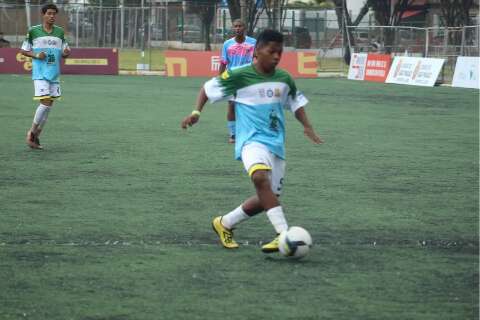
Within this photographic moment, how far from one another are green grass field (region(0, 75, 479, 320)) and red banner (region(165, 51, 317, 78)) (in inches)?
923

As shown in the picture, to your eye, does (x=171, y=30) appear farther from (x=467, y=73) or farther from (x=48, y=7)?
(x=48, y=7)

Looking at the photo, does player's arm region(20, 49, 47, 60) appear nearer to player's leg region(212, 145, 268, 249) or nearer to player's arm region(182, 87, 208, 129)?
player's arm region(182, 87, 208, 129)

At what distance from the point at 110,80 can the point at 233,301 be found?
31548 millimetres

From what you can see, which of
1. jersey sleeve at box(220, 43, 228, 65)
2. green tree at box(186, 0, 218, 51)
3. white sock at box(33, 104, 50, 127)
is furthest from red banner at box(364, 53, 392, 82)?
white sock at box(33, 104, 50, 127)

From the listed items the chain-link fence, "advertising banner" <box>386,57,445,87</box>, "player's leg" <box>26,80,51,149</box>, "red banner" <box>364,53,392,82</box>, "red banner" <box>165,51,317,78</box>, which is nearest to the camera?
"player's leg" <box>26,80,51,149</box>

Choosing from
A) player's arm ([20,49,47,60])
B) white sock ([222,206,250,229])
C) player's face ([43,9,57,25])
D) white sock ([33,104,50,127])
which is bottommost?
white sock ([33,104,50,127])

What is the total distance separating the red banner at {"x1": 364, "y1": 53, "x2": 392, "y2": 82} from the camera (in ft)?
123

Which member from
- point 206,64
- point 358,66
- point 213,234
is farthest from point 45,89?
point 206,64

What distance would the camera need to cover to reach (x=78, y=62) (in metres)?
41.2

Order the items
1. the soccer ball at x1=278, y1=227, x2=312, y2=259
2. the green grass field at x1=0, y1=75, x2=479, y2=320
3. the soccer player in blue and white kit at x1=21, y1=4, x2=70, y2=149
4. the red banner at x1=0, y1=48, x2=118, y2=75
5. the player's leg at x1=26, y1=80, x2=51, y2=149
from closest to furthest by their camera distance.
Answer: the green grass field at x1=0, y1=75, x2=479, y2=320
the soccer ball at x1=278, y1=227, x2=312, y2=259
the player's leg at x1=26, y1=80, x2=51, y2=149
the soccer player in blue and white kit at x1=21, y1=4, x2=70, y2=149
the red banner at x1=0, y1=48, x2=118, y2=75

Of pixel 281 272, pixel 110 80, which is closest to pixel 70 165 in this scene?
pixel 281 272

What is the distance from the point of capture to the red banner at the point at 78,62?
40.3m

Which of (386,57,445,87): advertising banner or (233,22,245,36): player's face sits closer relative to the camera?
(233,22,245,36): player's face

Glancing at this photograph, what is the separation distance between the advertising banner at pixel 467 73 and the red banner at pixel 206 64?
9346mm
